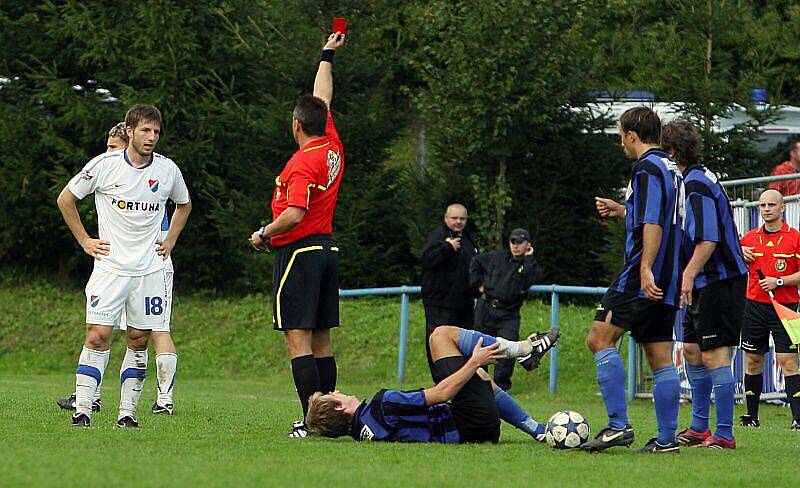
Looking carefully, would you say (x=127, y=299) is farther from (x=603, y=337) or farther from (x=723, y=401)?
(x=723, y=401)

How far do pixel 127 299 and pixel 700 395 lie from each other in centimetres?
408

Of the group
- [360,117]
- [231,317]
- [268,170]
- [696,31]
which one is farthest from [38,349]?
[696,31]

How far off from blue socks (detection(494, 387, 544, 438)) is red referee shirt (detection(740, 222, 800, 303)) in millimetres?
4540

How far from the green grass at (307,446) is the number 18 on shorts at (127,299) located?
780mm

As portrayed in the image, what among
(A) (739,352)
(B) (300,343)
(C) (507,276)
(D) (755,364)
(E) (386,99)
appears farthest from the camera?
(E) (386,99)

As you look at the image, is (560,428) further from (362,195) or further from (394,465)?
(362,195)

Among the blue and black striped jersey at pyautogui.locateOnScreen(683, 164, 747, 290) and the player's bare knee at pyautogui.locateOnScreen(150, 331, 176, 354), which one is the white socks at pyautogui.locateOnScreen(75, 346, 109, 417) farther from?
the blue and black striped jersey at pyautogui.locateOnScreen(683, 164, 747, 290)

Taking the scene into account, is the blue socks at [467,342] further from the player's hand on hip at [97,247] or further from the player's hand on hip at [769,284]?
the player's hand on hip at [769,284]

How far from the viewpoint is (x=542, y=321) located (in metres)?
20.1

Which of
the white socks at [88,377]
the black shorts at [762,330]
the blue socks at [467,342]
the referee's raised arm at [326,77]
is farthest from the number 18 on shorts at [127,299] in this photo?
the black shorts at [762,330]

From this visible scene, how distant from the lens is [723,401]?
9.09 meters

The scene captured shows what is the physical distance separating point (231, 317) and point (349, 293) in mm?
4073

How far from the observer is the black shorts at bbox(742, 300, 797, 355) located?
12836 millimetres

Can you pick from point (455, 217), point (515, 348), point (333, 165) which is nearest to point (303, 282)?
point (333, 165)
